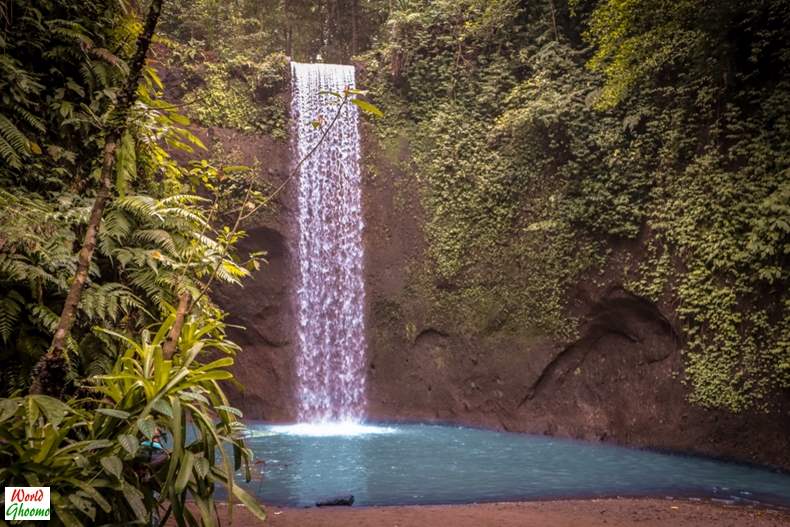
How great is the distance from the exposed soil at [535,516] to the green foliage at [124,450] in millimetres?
2623

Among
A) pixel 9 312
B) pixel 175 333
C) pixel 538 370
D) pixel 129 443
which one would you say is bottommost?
pixel 538 370

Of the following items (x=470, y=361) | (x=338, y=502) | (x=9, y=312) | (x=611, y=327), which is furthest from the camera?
(x=470, y=361)

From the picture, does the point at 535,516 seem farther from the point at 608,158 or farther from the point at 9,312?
the point at 608,158

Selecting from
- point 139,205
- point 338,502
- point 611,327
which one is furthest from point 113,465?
point 611,327

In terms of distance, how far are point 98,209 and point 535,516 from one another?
4.94 m

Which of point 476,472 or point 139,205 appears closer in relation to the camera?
point 139,205

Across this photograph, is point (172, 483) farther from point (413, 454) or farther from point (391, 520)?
point (413, 454)

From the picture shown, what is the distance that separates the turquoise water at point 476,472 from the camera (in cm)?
701

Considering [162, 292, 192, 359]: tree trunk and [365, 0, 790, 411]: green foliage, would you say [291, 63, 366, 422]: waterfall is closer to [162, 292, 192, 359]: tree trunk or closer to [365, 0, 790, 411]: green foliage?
[365, 0, 790, 411]: green foliage

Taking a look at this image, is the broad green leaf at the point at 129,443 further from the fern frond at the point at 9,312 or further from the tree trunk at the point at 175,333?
the fern frond at the point at 9,312

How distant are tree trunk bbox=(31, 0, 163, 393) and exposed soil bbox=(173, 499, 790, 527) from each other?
10.3ft

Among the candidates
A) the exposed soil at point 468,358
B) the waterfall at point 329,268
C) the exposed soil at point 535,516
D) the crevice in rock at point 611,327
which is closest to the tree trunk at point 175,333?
the exposed soil at point 535,516

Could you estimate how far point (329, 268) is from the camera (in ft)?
47.4

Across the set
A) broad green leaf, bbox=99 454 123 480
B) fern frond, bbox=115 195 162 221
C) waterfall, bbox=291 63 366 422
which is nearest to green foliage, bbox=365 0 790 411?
waterfall, bbox=291 63 366 422
